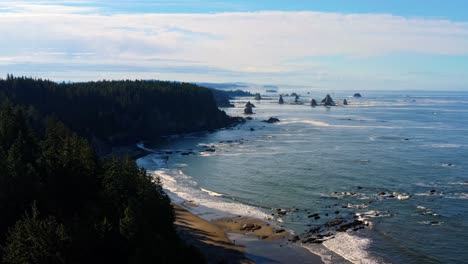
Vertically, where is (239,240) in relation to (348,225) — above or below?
below

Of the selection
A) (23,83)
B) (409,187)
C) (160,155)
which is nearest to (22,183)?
(409,187)

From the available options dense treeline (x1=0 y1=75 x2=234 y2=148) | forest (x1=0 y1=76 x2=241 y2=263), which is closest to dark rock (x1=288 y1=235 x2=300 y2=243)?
forest (x1=0 y1=76 x2=241 y2=263)

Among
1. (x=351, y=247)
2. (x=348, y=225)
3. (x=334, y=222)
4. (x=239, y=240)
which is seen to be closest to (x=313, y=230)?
(x=334, y=222)

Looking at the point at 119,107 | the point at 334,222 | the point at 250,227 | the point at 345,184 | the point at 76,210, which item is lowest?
the point at 250,227

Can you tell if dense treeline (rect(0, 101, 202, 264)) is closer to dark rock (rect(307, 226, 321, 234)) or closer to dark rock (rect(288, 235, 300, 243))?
dark rock (rect(288, 235, 300, 243))

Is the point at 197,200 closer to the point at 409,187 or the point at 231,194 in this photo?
the point at 231,194

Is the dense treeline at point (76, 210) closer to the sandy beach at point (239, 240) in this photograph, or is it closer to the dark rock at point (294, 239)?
the sandy beach at point (239, 240)

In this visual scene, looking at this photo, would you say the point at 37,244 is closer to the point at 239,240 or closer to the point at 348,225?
the point at 239,240
